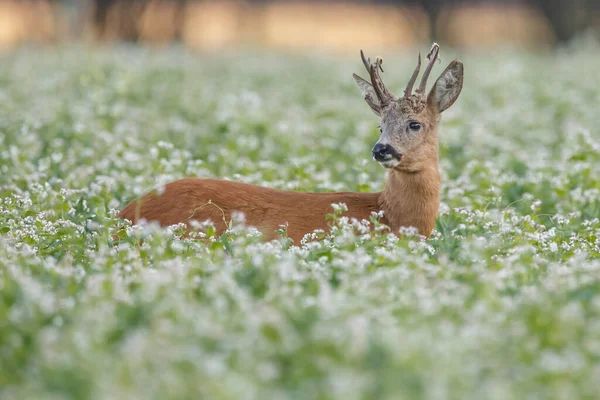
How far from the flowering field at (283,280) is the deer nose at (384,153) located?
1.47 ft

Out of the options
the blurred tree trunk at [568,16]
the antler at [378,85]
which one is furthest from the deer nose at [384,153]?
the blurred tree trunk at [568,16]

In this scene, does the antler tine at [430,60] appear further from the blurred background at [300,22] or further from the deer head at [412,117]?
the blurred background at [300,22]

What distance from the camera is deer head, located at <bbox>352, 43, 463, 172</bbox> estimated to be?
6.12 meters

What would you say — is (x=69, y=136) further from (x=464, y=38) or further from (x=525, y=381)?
(x=464, y=38)

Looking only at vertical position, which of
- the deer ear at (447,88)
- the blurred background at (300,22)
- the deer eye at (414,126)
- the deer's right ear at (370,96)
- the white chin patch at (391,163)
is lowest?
the blurred background at (300,22)

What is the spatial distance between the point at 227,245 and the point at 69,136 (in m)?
4.09

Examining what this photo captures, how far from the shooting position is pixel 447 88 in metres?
6.48

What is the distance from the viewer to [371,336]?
3.68 metres

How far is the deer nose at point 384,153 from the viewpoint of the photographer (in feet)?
19.8

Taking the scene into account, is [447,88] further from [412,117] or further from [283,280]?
[283,280]

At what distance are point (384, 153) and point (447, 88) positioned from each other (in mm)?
747

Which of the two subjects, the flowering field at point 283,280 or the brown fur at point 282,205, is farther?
the brown fur at point 282,205

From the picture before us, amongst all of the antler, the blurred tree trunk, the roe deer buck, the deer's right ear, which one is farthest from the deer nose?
the blurred tree trunk

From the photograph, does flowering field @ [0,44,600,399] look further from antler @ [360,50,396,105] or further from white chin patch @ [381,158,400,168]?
antler @ [360,50,396,105]
